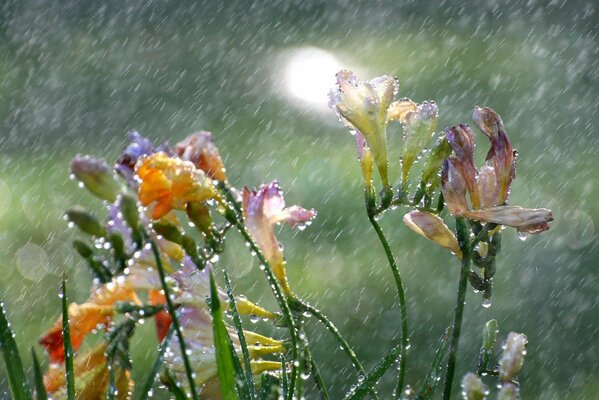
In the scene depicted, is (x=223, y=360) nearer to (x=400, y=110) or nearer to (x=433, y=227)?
(x=433, y=227)

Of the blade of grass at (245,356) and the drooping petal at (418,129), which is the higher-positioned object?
the drooping petal at (418,129)

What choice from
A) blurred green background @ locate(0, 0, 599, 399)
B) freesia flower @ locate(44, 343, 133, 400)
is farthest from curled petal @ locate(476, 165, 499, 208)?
blurred green background @ locate(0, 0, 599, 399)

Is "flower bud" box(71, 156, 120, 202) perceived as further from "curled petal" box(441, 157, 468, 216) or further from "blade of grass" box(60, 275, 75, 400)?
"curled petal" box(441, 157, 468, 216)

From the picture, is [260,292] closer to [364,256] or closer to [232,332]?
[364,256]

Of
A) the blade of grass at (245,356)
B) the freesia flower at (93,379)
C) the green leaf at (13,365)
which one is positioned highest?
the blade of grass at (245,356)

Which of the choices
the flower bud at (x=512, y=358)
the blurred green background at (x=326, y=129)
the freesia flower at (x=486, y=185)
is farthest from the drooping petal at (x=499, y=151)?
the blurred green background at (x=326, y=129)

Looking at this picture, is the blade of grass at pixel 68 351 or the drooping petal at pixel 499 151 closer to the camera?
the blade of grass at pixel 68 351

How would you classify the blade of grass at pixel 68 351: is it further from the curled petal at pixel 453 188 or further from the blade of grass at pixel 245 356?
the curled petal at pixel 453 188

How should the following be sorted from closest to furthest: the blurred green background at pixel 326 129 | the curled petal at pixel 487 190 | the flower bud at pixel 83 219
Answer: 1. the flower bud at pixel 83 219
2. the curled petal at pixel 487 190
3. the blurred green background at pixel 326 129
